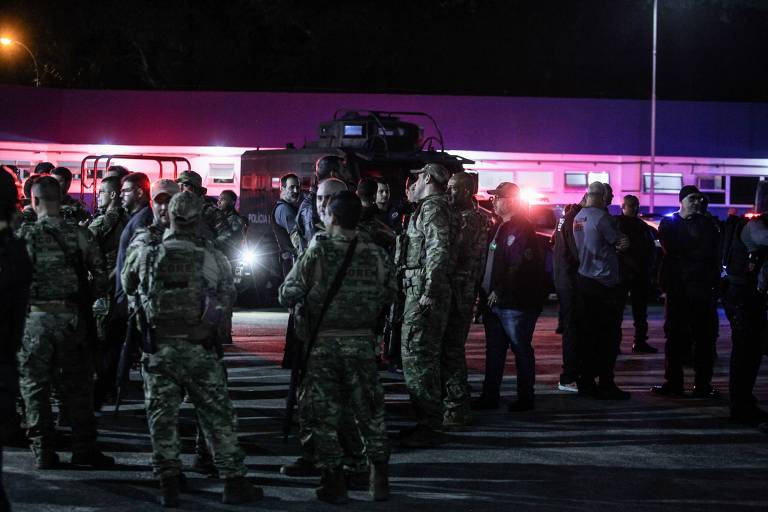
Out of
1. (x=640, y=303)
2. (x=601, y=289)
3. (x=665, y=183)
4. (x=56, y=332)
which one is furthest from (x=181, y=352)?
(x=665, y=183)

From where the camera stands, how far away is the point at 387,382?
1124 cm

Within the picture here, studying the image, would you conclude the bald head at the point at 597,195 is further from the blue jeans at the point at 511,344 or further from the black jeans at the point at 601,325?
the blue jeans at the point at 511,344

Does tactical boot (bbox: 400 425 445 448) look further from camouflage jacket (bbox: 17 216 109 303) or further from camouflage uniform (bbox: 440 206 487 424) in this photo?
camouflage jacket (bbox: 17 216 109 303)

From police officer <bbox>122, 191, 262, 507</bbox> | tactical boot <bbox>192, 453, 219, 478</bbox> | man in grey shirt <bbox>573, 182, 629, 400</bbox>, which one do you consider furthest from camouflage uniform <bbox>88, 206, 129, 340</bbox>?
man in grey shirt <bbox>573, 182, 629, 400</bbox>

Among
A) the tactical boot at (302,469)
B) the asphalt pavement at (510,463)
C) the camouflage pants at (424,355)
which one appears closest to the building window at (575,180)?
the asphalt pavement at (510,463)

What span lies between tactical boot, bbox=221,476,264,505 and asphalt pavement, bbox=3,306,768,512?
58 millimetres

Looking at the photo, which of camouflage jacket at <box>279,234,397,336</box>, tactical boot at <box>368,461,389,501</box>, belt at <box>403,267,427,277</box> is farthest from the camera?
belt at <box>403,267,427,277</box>

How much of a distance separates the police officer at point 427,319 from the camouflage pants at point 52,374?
7.57 feet

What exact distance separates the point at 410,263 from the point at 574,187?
845 inches

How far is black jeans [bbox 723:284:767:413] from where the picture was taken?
29.6 ft

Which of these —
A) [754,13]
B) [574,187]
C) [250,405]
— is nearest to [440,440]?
[250,405]

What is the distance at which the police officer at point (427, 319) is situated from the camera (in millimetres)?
8227

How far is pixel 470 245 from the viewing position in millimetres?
8766

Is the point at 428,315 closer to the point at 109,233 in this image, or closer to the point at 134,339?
the point at 134,339
